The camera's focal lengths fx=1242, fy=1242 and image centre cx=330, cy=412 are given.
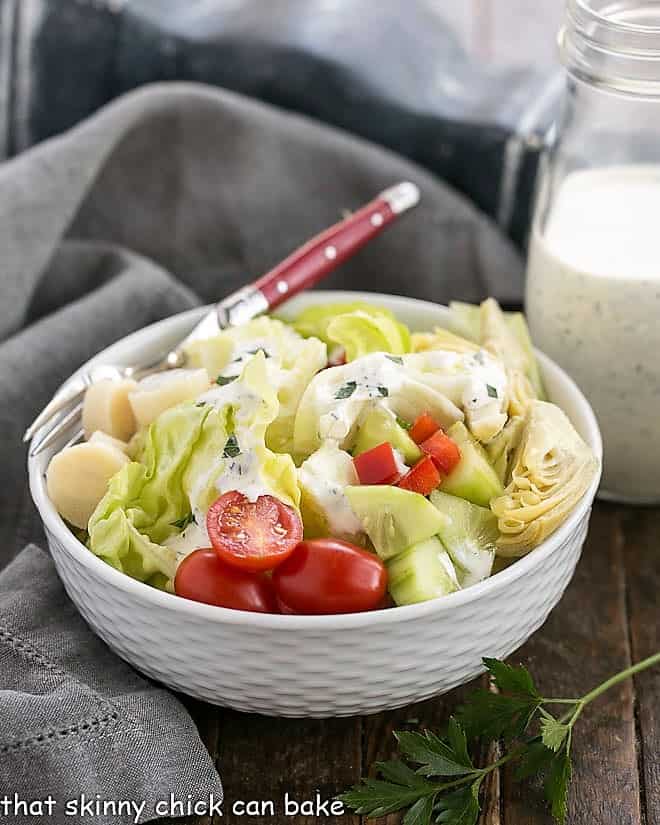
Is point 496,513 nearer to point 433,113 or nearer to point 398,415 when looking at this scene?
point 398,415

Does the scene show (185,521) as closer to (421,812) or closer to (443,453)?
(443,453)

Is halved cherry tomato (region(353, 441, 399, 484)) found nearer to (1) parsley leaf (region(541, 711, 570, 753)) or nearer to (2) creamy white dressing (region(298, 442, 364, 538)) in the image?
(2) creamy white dressing (region(298, 442, 364, 538))

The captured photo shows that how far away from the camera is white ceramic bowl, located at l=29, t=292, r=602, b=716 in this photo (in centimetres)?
195

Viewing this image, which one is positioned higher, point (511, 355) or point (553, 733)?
point (511, 355)

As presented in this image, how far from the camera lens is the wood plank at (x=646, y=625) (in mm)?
2146

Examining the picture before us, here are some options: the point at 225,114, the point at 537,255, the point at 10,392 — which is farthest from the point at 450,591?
the point at 225,114

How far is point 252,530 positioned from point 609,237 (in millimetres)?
1168

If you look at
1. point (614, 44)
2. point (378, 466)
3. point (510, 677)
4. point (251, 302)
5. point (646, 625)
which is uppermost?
point (614, 44)

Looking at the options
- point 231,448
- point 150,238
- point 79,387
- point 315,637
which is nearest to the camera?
point 315,637

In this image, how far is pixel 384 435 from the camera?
7.17 ft

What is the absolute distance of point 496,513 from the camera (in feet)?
7.02

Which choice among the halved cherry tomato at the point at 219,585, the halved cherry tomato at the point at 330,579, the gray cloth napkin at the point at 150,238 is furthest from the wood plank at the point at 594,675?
the gray cloth napkin at the point at 150,238

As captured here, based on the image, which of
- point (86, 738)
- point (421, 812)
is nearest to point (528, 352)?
point (421, 812)

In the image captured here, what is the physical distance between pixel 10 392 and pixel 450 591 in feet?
4.04
